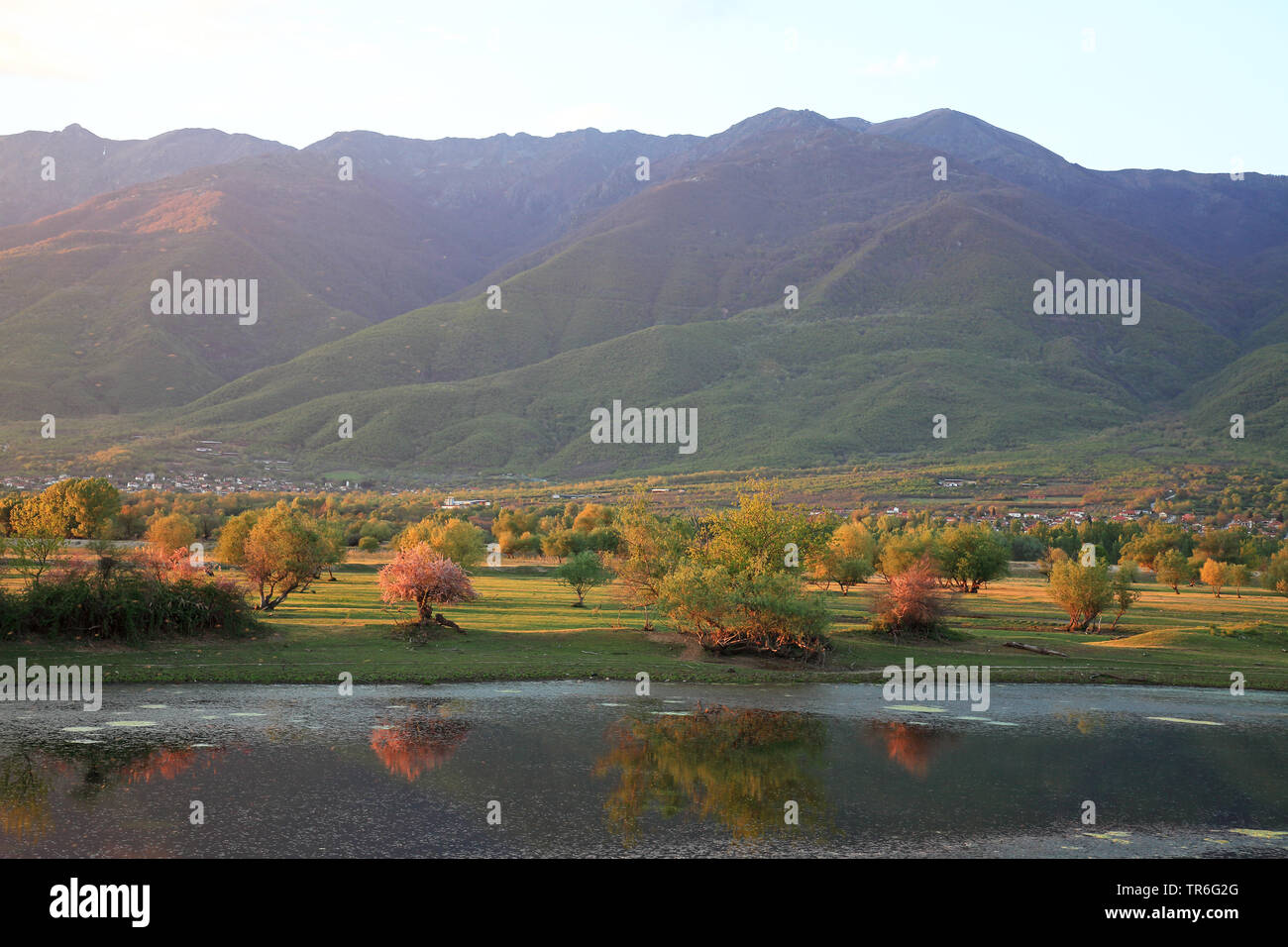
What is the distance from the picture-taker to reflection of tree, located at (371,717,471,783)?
20047 millimetres

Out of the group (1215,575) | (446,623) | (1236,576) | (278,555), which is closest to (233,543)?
(278,555)

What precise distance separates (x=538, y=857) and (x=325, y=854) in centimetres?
332

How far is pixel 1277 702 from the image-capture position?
31.5 m

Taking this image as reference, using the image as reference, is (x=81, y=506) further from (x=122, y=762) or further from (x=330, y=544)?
(x=122, y=762)

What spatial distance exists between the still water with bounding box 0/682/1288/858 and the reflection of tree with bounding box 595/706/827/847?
0.24 feet

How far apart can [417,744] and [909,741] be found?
12009 mm

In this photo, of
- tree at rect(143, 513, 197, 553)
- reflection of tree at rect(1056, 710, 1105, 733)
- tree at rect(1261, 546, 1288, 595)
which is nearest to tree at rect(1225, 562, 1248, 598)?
tree at rect(1261, 546, 1288, 595)

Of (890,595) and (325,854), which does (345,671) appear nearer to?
(325,854)

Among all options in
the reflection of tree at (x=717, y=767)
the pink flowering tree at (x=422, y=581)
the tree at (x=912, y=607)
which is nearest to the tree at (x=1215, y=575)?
the tree at (x=912, y=607)

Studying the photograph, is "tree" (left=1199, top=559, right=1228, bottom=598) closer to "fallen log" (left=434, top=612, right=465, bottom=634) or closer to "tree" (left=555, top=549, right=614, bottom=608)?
"tree" (left=555, top=549, right=614, bottom=608)

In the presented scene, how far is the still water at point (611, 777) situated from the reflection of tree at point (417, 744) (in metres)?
0.08

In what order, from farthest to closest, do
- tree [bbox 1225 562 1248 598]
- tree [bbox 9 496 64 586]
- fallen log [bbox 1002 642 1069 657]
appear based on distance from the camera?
tree [bbox 1225 562 1248 598] < tree [bbox 9 496 64 586] < fallen log [bbox 1002 642 1069 657]

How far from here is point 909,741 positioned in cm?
2394
